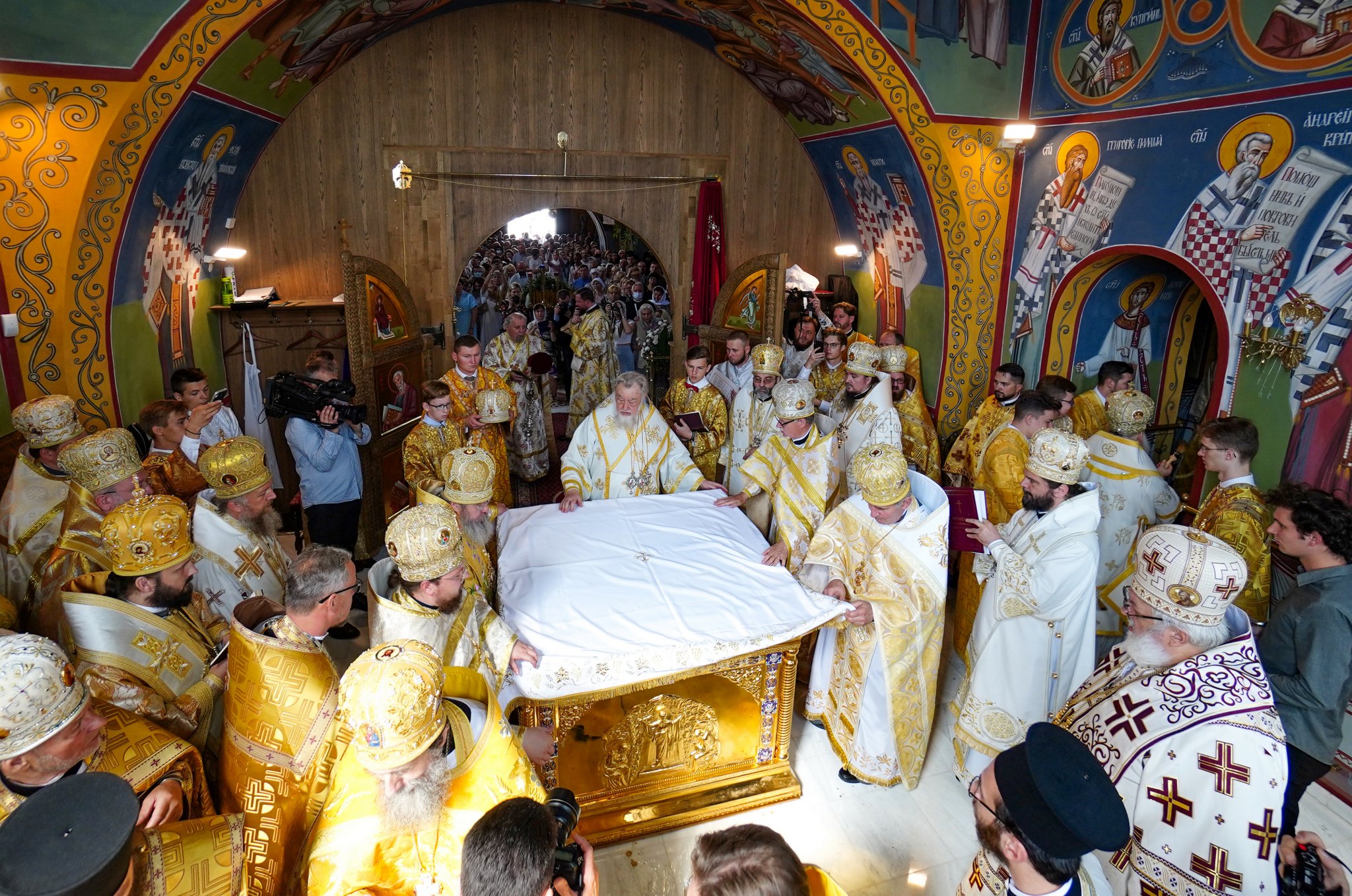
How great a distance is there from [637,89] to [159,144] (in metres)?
5.26

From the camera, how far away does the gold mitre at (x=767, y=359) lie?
639 centimetres

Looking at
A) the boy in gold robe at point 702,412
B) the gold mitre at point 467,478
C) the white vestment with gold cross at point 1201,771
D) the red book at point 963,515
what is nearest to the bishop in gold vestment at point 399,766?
the gold mitre at point 467,478

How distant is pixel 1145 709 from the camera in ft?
8.59

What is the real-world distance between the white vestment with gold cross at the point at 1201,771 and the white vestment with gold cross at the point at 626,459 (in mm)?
3343

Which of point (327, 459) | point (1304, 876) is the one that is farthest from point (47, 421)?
point (1304, 876)

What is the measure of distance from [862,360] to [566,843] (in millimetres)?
5035

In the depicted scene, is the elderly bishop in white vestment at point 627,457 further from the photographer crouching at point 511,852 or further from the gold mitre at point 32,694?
the photographer crouching at point 511,852

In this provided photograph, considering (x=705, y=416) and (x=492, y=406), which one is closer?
(x=492, y=406)

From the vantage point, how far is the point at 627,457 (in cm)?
557

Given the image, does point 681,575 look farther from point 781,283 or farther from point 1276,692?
point 781,283

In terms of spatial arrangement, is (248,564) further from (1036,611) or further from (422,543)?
(1036,611)

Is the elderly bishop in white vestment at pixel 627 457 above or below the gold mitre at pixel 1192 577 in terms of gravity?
below

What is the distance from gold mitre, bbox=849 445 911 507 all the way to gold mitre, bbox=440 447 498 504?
194cm

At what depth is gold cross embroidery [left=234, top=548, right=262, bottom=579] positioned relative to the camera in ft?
12.6
